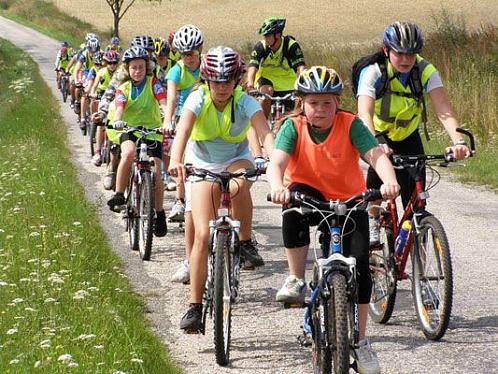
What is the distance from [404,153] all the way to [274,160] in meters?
1.98

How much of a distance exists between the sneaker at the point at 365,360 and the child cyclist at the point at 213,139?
1.73m

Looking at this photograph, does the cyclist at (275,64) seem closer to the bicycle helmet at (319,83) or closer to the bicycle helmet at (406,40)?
the bicycle helmet at (406,40)

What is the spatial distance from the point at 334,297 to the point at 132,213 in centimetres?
551

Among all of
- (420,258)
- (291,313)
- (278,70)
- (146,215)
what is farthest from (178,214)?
(420,258)

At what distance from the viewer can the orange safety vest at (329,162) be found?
6.24 metres

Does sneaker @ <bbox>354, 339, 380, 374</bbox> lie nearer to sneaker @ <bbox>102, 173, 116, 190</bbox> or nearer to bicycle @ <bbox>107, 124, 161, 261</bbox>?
bicycle @ <bbox>107, 124, 161, 261</bbox>

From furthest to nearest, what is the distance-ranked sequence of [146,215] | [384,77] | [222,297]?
[146,215]
[384,77]
[222,297]

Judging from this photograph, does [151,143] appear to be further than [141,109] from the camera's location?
No

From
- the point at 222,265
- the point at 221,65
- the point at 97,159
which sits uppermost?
the point at 221,65

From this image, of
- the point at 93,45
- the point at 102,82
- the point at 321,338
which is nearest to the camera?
the point at 321,338

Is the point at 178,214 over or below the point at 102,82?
below

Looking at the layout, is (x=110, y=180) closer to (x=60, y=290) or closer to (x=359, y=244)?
(x=60, y=290)

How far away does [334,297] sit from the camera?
5535 millimetres

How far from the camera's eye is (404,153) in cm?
789
